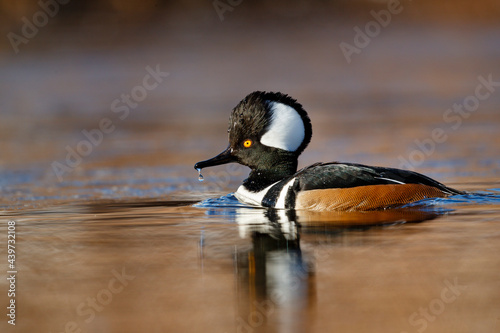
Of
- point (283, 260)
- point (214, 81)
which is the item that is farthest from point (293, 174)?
point (214, 81)

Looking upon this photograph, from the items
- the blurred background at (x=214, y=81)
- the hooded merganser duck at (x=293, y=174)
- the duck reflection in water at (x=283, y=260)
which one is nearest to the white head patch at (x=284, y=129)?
the hooded merganser duck at (x=293, y=174)

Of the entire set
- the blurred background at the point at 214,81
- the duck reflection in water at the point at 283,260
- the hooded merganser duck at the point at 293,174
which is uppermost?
the blurred background at the point at 214,81

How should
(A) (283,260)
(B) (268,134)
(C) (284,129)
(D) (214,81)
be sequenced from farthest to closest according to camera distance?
1. (D) (214,81)
2. (B) (268,134)
3. (C) (284,129)
4. (A) (283,260)

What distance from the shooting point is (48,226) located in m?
8.63

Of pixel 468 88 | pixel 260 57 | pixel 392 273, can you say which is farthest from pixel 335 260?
pixel 260 57

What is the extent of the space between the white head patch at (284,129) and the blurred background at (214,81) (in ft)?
5.77

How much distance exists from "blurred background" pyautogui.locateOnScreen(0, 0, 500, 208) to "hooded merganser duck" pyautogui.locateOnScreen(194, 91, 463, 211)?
57.2 inches

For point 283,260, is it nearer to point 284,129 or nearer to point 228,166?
point 284,129

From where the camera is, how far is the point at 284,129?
31.7 ft

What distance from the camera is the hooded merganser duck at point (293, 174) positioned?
9.02 meters

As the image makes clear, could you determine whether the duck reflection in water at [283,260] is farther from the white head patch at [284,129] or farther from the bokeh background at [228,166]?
the white head patch at [284,129]

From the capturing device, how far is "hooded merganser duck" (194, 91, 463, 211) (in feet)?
29.6

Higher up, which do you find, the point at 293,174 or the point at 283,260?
Result: the point at 293,174

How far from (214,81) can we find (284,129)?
1074cm
